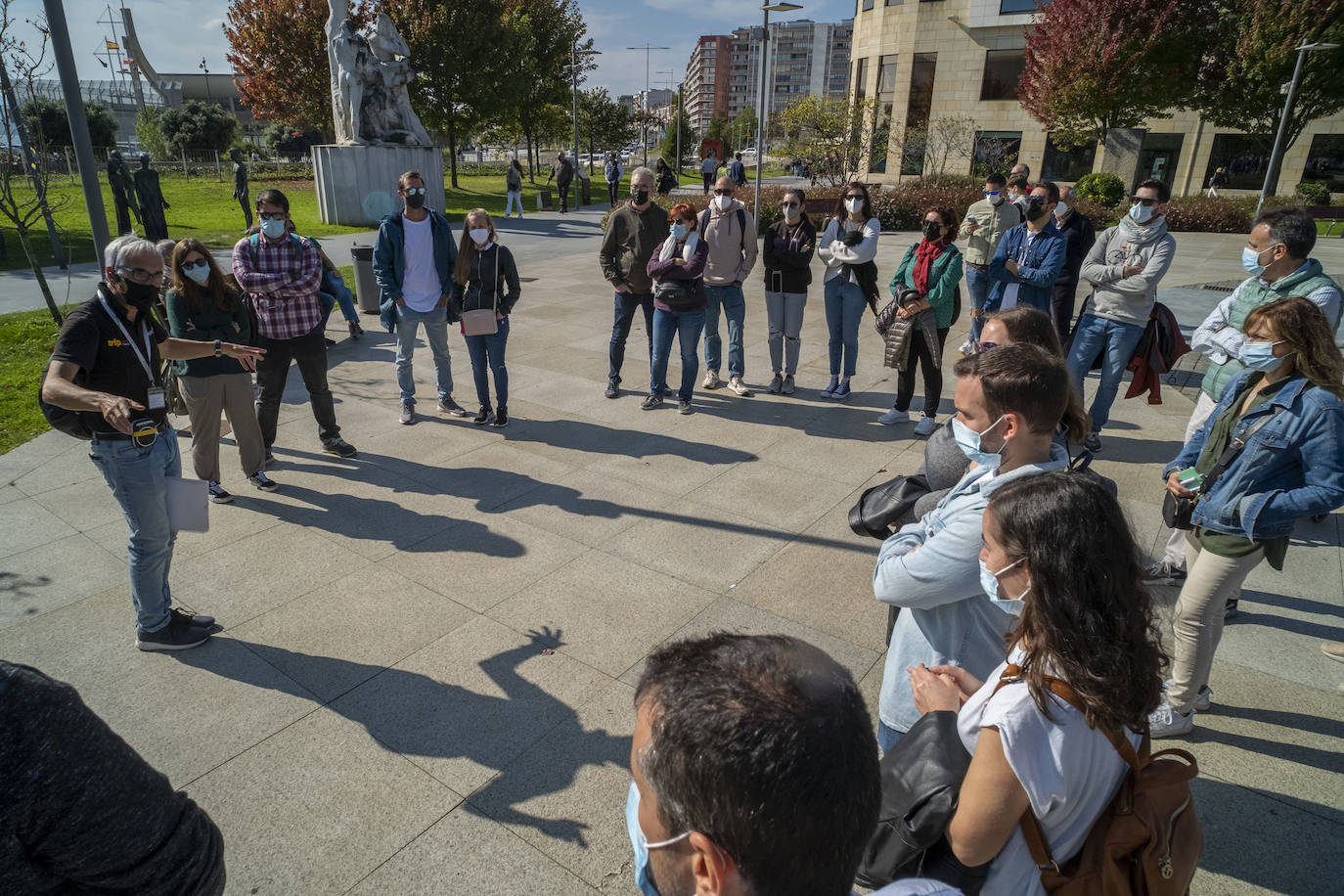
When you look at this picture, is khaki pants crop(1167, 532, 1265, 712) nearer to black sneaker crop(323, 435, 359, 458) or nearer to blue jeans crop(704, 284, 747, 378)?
blue jeans crop(704, 284, 747, 378)

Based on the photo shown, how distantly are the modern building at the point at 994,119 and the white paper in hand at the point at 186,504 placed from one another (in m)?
38.1

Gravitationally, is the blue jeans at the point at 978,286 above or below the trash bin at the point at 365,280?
above

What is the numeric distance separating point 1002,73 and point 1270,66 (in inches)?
616

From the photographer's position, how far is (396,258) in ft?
22.8

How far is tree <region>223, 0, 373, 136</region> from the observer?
31.3 m

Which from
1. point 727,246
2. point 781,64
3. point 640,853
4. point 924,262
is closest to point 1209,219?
point 924,262

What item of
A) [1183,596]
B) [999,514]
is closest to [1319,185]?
[1183,596]

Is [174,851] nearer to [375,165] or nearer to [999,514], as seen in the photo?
[999,514]

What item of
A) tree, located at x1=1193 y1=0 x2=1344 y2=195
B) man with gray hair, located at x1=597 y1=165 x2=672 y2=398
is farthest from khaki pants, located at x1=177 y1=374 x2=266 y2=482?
tree, located at x1=1193 y1=0 x2=1344 y2=195

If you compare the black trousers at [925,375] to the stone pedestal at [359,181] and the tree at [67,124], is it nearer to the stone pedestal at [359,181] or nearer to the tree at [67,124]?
the stone pedestal at [359,181]

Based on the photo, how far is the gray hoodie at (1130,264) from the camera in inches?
243

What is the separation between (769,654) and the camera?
1185mm

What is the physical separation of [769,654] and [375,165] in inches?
921

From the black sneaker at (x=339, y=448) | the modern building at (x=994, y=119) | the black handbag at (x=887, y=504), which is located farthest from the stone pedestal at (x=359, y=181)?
the modern building at (x=994, y=119)
